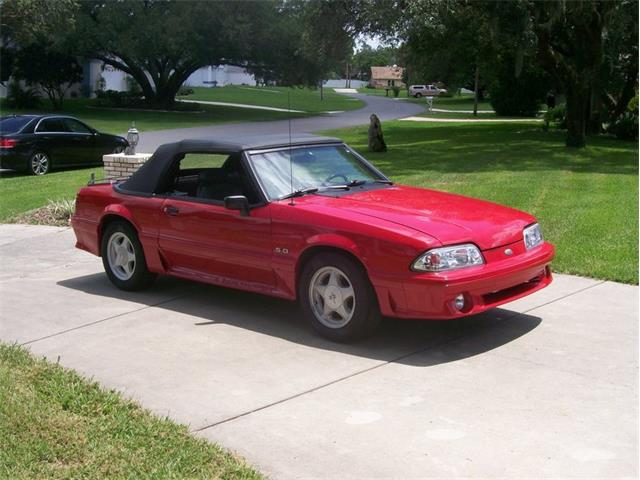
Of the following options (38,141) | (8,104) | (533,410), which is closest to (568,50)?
(38,141)

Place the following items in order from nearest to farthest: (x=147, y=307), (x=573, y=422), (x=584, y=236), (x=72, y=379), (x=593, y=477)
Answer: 1. (x=593, y=477)
2. (x=573, y=422)
3. (x=72, y=379)
4. (x=147, y=307)
5. (x=584, y=236)

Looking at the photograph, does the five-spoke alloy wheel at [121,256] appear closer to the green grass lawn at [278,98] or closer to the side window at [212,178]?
the side window at [212,178]

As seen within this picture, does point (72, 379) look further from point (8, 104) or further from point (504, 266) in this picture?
point (8, 104)

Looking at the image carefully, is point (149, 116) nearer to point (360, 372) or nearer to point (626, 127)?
point (626, 127)

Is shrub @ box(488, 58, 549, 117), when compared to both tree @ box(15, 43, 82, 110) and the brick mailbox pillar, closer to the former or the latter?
tree @ box(15, 43, 82, 110)

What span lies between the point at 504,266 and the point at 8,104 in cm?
4454

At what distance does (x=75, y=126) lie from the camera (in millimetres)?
19859

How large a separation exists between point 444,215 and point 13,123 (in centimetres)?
1510

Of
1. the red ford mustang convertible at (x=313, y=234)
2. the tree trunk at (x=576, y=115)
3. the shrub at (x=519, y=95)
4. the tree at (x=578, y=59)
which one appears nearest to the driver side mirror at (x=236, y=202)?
the red ford mustang convertible at (x=313, y=234)

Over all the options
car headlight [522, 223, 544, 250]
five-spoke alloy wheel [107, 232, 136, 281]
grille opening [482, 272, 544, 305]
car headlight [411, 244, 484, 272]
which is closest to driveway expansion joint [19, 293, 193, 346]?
five-spoke alloy wheel [107, 232, 136, 281]

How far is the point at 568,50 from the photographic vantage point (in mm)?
27047

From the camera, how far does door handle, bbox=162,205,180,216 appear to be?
23.1 feet

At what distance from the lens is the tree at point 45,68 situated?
45.0 meters

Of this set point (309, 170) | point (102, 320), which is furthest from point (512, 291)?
point (102, 320)
